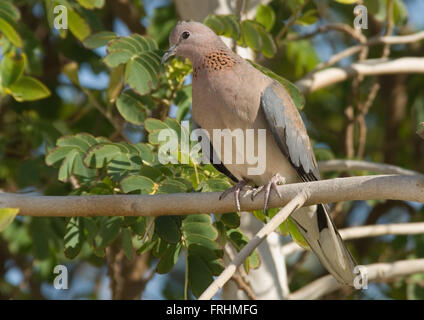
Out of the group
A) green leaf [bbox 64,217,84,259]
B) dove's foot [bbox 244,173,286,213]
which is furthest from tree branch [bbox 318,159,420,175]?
green leaf [bbox 64,217,84,259]

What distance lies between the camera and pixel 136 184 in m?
3.21

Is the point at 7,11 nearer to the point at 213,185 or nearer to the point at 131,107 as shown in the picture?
the point at 131,107

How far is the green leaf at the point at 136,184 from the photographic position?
319 cm

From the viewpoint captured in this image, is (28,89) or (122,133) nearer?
(28,89)

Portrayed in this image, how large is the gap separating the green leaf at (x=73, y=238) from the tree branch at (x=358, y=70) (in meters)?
1.91

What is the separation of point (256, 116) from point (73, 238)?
3.74 feet

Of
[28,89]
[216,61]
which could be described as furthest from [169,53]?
[28,89]

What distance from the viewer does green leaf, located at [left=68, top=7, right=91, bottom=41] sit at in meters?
4.07

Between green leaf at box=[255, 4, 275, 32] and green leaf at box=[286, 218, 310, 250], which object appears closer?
green leaf at box=[286, 218, 310, 250]

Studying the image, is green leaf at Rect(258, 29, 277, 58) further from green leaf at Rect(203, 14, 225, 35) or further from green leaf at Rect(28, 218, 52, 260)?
green leaf at Rect(28, 218, 52, 260)

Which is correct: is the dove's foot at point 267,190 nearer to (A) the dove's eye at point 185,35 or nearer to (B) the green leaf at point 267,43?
(B) the green leaf at point 267,43

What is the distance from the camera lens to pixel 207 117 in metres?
3.63

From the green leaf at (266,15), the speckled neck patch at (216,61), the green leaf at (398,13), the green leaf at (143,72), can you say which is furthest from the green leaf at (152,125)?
the green leaf at (398,13)

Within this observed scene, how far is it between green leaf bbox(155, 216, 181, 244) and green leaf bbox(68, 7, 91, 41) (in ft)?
4.67
